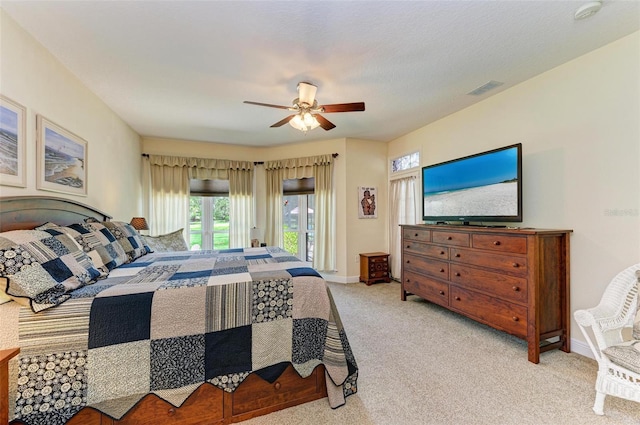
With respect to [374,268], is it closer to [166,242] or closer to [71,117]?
[166,242]

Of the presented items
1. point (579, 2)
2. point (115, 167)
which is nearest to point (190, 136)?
point (115, 167)

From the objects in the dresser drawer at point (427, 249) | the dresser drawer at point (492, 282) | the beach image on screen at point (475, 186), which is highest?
the beach image on screen at point (475, 186)

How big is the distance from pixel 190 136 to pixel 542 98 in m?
4.91

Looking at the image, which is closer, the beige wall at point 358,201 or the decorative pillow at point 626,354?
the decorative pillow at point 626,354

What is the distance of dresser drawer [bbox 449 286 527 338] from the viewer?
2281 millimetres

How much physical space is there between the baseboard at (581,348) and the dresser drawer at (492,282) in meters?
0.66

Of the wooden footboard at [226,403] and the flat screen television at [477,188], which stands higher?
the flat screen television at [477,188]

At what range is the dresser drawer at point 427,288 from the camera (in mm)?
3047

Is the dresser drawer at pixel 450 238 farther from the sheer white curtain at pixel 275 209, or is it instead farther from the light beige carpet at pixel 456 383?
the sheer white curtain at pixel 275 209

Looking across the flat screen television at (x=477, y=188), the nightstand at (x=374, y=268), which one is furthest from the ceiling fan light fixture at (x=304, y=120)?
the nightstand at (x=374, y=268)

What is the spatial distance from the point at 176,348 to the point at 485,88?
3675mm

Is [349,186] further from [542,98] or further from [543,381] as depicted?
[543,381]

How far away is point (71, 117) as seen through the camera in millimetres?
2479

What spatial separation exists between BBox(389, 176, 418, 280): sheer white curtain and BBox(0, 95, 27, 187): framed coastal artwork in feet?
14.4
